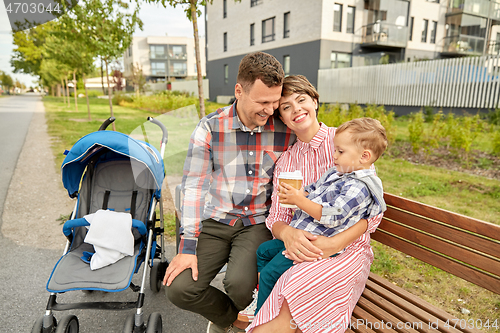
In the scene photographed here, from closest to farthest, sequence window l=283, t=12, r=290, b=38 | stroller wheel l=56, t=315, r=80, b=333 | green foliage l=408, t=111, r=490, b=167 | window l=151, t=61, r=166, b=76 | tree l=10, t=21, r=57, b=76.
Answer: stroller wheel l=56, t=315, r=80, b=333, green foliage l=408, t=111, r=490, b=167, tree l=10, t=21, r=57, b=76, window l=283, t=12, r=290, b=38, window l=151, t=61, r=166, b=76

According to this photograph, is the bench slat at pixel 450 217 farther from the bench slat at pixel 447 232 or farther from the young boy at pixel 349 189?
the young boy at pixel 349 189

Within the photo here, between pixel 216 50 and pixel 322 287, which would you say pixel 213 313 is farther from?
pixel 216 50

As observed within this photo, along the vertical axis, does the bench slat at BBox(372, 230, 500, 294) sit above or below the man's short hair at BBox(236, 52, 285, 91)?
below

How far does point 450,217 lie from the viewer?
1981mm

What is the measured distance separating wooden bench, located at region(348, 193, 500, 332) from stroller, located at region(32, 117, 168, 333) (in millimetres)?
1576

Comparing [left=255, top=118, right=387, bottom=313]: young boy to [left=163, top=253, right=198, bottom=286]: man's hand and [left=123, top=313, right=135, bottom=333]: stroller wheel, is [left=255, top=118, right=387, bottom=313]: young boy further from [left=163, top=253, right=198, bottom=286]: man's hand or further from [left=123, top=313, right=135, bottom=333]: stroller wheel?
[left=123, top=313, right=135, bottom=333]: stroller wheel

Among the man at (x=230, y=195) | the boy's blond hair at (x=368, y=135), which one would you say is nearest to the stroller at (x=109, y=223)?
the man at (x=230, y=195)

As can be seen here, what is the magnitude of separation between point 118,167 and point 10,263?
75.4 inches

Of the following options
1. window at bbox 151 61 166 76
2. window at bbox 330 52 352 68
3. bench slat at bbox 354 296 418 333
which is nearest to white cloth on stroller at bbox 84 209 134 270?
bench slat at bbox 354 296 418 333

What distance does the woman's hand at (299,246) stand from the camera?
77.4 inches

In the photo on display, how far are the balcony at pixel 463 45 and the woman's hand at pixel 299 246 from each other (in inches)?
1192

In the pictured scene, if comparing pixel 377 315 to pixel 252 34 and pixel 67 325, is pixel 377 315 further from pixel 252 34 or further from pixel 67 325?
pixel 252 34

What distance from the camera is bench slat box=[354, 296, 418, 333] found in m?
1.88

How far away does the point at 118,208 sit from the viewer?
3174 mm
